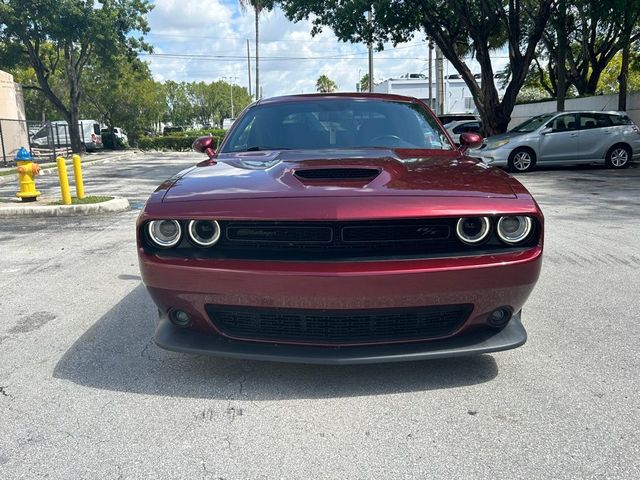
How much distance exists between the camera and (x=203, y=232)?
103 inches

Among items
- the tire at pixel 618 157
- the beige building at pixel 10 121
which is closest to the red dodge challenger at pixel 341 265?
the tire at pixel 618 157

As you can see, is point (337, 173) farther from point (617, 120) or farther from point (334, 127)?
point (617, 120)

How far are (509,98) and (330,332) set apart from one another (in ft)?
57.2

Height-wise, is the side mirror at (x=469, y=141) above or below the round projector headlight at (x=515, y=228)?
above

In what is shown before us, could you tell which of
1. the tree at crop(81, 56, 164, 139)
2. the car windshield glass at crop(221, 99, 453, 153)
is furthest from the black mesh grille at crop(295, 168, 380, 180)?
the tree at crop(81, 56, 164, 139)

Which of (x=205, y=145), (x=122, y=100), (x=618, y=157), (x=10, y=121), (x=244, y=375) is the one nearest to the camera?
(x=244, y=375)

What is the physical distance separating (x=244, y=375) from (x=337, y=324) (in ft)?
2.27

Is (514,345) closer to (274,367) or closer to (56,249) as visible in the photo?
(274,367)

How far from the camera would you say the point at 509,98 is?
18078mm

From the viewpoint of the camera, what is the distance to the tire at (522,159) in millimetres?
14188

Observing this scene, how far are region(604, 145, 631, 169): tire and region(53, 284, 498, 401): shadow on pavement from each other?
13314 mm

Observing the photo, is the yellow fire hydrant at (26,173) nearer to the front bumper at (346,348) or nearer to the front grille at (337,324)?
the front bumper at (346,348)

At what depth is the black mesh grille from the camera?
9.27 ft

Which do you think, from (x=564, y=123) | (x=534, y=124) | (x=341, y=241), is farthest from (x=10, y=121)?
(x=341, y=241)
